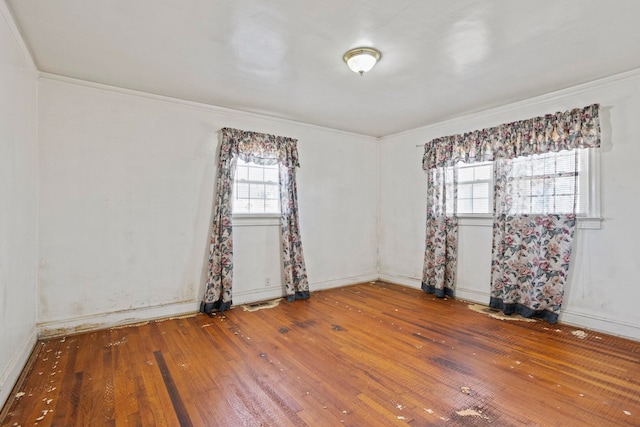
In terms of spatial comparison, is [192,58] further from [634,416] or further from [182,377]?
[634,416]

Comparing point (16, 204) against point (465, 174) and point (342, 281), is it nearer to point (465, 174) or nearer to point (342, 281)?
point (342, 281)

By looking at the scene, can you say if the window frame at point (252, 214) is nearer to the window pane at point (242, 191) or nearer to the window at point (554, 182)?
the window pane at point (242, 191)

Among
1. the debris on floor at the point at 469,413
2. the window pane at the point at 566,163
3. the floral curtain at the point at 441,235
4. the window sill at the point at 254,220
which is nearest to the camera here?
the debris on floor at the point at 469,413

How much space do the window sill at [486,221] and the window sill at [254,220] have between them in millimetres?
2628

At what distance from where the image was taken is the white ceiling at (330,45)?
2.07 m

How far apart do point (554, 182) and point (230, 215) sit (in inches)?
149

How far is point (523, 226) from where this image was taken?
3.69 metres

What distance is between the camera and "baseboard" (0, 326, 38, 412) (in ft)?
6.69

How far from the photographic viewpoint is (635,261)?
3.02m

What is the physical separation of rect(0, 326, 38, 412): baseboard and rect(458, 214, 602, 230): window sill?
4798mm

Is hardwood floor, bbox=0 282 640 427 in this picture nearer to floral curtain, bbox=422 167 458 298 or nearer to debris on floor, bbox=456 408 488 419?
debris on floor, bbox=456 408 488 419

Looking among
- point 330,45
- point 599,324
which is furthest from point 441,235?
point 330,45

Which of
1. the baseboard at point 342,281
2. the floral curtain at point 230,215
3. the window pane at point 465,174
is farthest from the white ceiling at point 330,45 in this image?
the baseboard at point 342,281

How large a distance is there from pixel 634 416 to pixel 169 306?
13.4 feet
